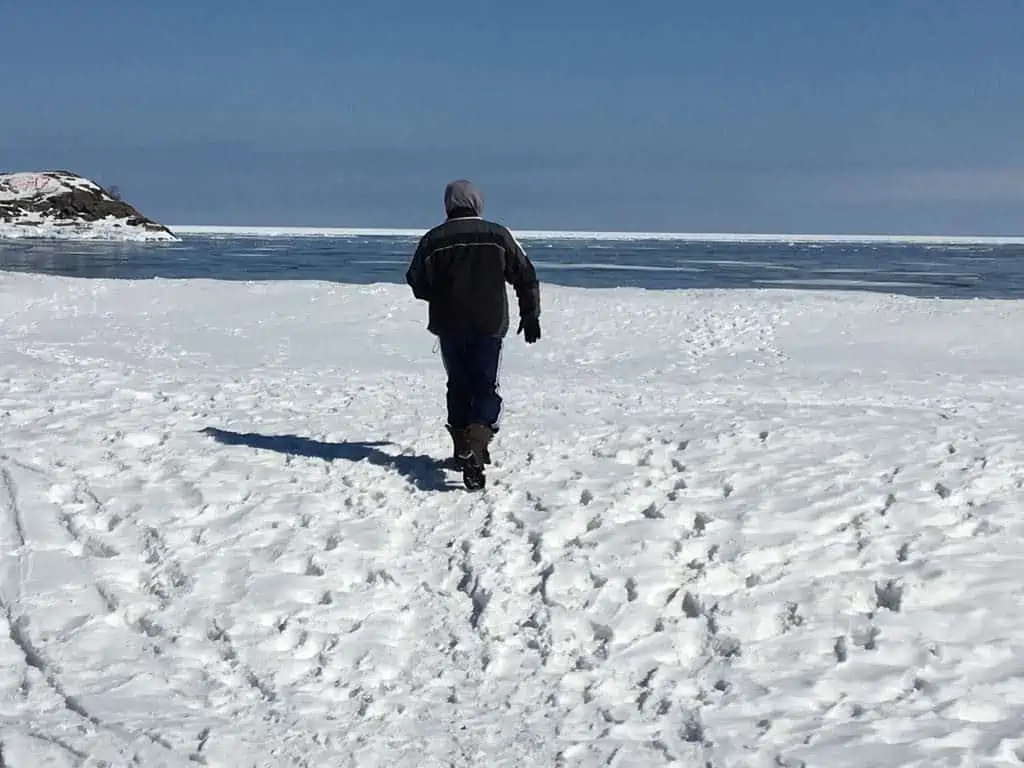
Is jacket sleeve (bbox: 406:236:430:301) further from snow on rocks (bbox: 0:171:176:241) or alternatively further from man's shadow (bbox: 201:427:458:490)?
snow on rocks (bbox: 0:171:176:241)

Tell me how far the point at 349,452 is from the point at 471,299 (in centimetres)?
191

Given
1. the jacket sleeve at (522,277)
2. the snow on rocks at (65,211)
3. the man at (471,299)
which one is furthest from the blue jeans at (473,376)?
the snow on rocks at (65,211)

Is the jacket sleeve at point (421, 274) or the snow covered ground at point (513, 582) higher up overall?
the jacket sleeve at point (421, 274)

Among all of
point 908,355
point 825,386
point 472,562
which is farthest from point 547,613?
point 908,355

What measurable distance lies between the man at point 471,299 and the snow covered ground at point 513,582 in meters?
0.47

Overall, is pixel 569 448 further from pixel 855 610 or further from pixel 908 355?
pixel 908 355

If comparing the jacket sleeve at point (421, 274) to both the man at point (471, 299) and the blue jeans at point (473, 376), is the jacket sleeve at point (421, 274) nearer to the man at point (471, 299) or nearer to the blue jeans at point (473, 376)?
the man at point (471, 299)

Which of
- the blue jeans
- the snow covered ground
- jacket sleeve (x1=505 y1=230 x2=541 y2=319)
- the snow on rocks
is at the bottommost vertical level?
the snow covered ground

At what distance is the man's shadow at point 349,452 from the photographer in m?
7.19

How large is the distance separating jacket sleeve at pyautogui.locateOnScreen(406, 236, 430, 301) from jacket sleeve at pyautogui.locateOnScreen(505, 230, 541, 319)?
51cm

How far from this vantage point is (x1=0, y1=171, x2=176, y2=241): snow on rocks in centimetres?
Result: 10138

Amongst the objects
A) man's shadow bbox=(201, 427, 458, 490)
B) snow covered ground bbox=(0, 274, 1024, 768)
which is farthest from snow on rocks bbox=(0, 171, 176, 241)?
snow covered ground bbox=(0, 274, 1024, 768)

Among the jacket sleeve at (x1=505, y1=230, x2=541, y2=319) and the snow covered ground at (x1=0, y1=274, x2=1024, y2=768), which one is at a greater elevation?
the jacket sleeve at (x1=505, y1=230, x2=541, y2=319)

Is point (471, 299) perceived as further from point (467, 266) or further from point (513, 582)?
point (513, 582)
